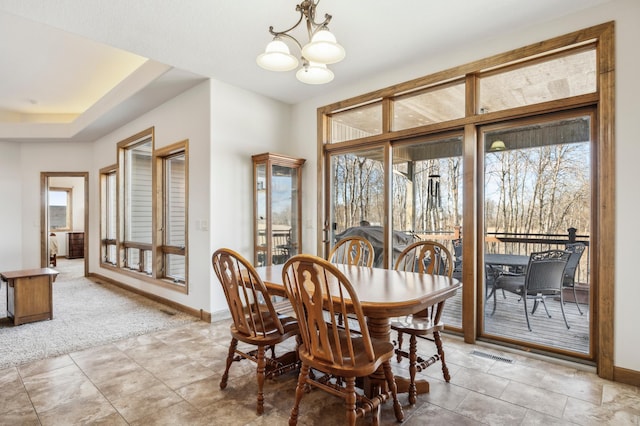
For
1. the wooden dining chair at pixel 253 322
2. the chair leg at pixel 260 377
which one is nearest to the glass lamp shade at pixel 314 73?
the wooden dining chair at pixel 253 322

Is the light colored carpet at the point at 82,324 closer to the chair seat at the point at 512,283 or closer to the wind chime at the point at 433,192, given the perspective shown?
the wind chime at the point at 433,192

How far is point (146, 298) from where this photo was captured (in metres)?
5.01

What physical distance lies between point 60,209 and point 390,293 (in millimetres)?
11784

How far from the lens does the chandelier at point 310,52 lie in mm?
2088

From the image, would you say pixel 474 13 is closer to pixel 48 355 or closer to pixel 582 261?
pixel 582 261

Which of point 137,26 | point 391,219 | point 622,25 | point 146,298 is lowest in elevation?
point 146,298

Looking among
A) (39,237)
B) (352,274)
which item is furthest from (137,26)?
(39,237)

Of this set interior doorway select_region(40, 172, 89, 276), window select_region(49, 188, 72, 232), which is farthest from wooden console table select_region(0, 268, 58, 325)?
window select_region(49, 188, 72, 232)

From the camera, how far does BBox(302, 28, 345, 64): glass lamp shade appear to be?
2072mm

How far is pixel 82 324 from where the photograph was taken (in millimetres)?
3787

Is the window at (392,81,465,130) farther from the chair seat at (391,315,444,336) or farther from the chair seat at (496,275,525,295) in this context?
the chair seat at (391,315,444,336)

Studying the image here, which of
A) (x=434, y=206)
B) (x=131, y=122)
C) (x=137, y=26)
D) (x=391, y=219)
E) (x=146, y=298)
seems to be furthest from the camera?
(x=131, y=122)

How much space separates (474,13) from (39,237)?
325 inches

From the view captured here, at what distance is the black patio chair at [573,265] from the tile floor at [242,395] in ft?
2.15
